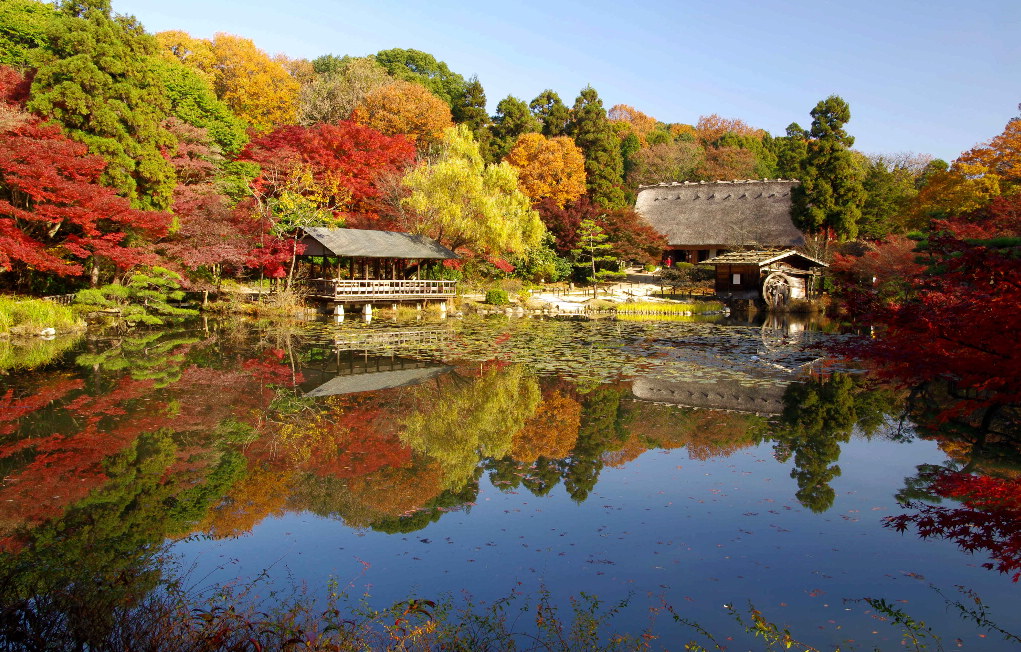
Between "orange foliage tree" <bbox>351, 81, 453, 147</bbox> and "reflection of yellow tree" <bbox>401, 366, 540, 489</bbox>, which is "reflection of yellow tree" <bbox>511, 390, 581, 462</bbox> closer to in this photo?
"reflection of yellow tree" <bbox>401, 366, 540, 489</bbox>

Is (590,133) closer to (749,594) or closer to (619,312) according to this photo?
(619,312)

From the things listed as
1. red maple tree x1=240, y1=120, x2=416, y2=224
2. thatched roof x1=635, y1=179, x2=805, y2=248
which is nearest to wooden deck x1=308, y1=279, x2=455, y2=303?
red maple tree x1=240, y1=120, x2=416, y2=224

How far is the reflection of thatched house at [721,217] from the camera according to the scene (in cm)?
3325

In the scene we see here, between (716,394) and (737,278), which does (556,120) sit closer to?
(737,278)

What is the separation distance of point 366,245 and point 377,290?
1565 millimetres

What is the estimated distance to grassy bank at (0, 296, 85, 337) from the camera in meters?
15.0

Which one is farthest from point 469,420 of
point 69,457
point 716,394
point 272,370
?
point 272,370

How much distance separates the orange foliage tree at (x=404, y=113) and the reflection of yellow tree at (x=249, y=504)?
26033 millimetres

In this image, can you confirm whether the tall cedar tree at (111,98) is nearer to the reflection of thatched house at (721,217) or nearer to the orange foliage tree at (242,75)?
the orange foliage tree at (242,75)

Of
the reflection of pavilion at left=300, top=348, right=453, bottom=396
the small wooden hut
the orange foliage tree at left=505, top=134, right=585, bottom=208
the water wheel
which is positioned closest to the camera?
the reflection of pavilion at left=300, top=348, right=453, bottom=396

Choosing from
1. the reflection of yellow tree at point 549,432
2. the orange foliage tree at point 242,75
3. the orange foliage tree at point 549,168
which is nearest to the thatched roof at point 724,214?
the orange foliage tree at point 549,168

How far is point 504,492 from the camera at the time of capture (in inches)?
271

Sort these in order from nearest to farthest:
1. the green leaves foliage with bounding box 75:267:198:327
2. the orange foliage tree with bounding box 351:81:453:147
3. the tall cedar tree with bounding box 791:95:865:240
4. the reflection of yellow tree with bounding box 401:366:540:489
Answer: the reflection of yellow tree with bounding box 401:366:540:489
the green leaves foliage with bounding box 75:267:198:327
the tall cedar tree with bounding box 791:95:865:240
the orange foliage tree with bounding box 351:81:453:147

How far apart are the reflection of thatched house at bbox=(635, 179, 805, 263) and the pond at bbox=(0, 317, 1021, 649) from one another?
22202mm
